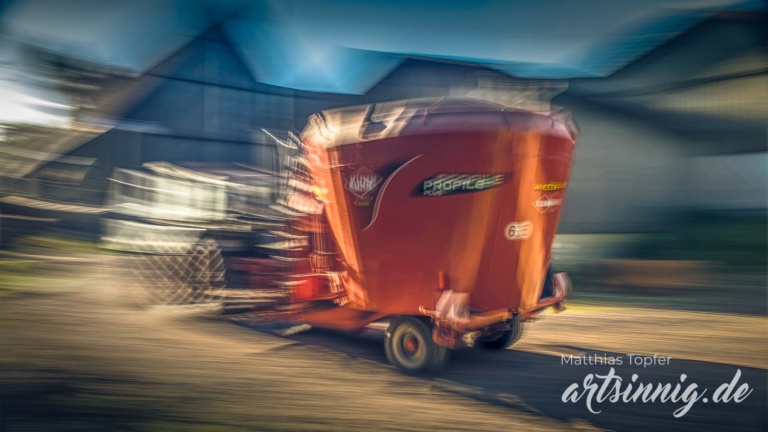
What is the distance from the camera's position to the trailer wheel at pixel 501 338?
5.58 metres

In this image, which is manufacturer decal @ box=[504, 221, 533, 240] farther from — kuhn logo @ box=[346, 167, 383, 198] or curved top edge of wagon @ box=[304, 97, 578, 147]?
kuhn logo @ box=[346, 167, 383, 198]

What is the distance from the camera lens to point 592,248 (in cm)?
863

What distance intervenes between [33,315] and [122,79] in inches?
94.9

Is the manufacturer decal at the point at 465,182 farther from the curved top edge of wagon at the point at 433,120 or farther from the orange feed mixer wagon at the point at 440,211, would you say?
the curved top edge of wagon at the point at 433,120

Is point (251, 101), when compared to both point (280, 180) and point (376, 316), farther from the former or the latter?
point (376, 316)

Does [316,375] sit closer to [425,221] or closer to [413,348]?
[413,348]

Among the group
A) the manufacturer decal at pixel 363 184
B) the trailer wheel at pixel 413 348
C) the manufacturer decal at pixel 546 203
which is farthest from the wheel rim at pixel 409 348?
the manufacturer decal at pixel 546 203

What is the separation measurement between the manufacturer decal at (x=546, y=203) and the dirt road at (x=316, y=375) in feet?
3.95

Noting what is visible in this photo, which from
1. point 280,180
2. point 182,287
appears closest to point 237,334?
point 182,287

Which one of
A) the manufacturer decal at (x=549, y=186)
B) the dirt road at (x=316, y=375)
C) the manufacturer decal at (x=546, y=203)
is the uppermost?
the manufacturer decal at (x=549, y=186)

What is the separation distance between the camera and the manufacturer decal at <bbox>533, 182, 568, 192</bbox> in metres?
4.74

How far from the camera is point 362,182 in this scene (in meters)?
4.80

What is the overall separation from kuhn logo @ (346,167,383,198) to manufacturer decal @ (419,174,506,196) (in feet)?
1.45

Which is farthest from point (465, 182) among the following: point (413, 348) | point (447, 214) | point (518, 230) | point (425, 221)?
point (413, 348)
